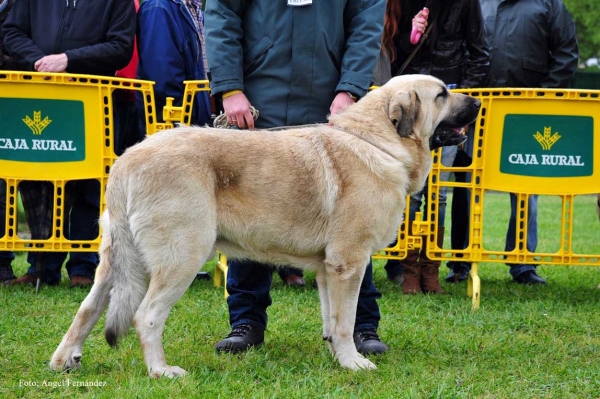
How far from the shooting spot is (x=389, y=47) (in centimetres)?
700

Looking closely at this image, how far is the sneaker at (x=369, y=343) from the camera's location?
15.5 feet

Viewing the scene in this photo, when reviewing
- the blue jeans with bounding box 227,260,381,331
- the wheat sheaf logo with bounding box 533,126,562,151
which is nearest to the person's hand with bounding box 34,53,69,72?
the blue jeans with bounding box 227,260,381,331

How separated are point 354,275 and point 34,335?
7.08 ft

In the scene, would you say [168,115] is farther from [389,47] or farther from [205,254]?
[205,254]

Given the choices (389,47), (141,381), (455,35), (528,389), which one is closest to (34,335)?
(141,381)


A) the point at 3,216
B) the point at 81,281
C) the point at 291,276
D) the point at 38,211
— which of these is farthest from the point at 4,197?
the point at 291,276

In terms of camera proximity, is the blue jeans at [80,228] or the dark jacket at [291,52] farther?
the blue jeans at [80,228]

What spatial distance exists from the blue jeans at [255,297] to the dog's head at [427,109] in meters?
0.93

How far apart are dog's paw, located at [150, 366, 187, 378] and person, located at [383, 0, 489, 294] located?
123 inches

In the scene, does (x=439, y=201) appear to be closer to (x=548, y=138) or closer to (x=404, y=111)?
Answer: (x=548, y=138)

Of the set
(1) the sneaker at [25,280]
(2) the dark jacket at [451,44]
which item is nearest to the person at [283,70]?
(2) the dark jacket at [451,44]

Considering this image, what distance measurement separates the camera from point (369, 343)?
15.6ft

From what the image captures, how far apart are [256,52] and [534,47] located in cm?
397

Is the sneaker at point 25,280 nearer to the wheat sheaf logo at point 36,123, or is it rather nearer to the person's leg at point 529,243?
the wheat sheaf logo at point 36,123
